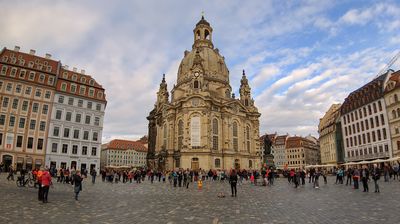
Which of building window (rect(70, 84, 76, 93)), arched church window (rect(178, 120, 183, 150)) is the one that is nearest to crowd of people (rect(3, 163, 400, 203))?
arched church window (rect(178, 120, 183, 150))

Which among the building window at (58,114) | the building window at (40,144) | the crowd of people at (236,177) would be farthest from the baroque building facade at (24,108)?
the crowd of people at (236,177)

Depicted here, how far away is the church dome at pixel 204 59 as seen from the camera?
83.6 m

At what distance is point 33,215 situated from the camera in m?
11.5

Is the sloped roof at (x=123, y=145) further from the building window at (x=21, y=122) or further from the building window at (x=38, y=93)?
the building window at (x=21, y=122)

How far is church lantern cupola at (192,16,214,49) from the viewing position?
9138 cm

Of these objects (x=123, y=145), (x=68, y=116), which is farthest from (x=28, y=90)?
(x=123, y=145)

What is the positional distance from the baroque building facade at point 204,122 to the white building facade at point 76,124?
1879 centimetres

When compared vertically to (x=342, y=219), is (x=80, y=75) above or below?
above

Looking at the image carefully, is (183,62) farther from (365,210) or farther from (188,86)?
(365,210)

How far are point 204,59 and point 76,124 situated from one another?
4127 centimetres

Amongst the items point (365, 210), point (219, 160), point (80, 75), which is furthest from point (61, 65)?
point (365, 210)

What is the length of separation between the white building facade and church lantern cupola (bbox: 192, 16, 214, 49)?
131 ft

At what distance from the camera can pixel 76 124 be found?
57188 millimetres

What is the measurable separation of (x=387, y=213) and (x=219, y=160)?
58.4 metres
